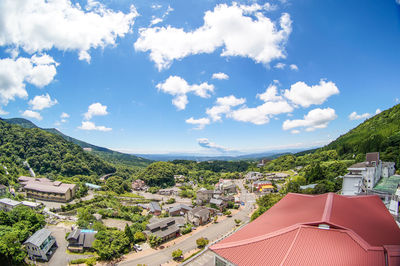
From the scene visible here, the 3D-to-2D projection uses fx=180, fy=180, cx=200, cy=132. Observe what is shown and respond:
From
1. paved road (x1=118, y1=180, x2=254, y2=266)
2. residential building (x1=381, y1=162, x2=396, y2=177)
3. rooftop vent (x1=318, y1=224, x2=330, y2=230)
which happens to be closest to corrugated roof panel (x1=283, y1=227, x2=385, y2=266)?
rooftop vent (x1=318, y1=224, x2=330, y2=230)

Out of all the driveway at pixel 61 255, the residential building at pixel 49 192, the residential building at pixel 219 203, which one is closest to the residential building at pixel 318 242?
the driveway at pixel 61 255

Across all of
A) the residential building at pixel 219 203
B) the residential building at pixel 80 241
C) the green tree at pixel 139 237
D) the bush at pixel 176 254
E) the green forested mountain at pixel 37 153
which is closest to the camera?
the bush at pixel 176 254

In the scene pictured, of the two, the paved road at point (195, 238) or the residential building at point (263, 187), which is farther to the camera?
the residential building at point (263, 187)

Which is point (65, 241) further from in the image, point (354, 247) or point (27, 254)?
point (354, 247)

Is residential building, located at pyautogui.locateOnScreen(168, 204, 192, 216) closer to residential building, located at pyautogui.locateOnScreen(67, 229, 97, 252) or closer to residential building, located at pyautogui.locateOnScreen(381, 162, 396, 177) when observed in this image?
residential building, located at pyautogui.locateOnScreen(67, 229, 97, 252)

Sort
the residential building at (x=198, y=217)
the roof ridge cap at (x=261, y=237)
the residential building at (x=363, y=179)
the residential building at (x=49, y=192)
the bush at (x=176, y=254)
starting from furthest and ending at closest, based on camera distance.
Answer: the residential building at (x=49, y=192), the residential building at (x=198, y=217), the residential building at (x=363, y=179), the bush at (x=176, y=254), the roof ridge cap at (x=261, y=237)

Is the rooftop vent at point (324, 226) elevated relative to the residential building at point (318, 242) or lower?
elevated

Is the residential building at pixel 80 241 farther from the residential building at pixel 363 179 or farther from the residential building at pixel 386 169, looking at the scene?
the residential building at pixel 386 169
